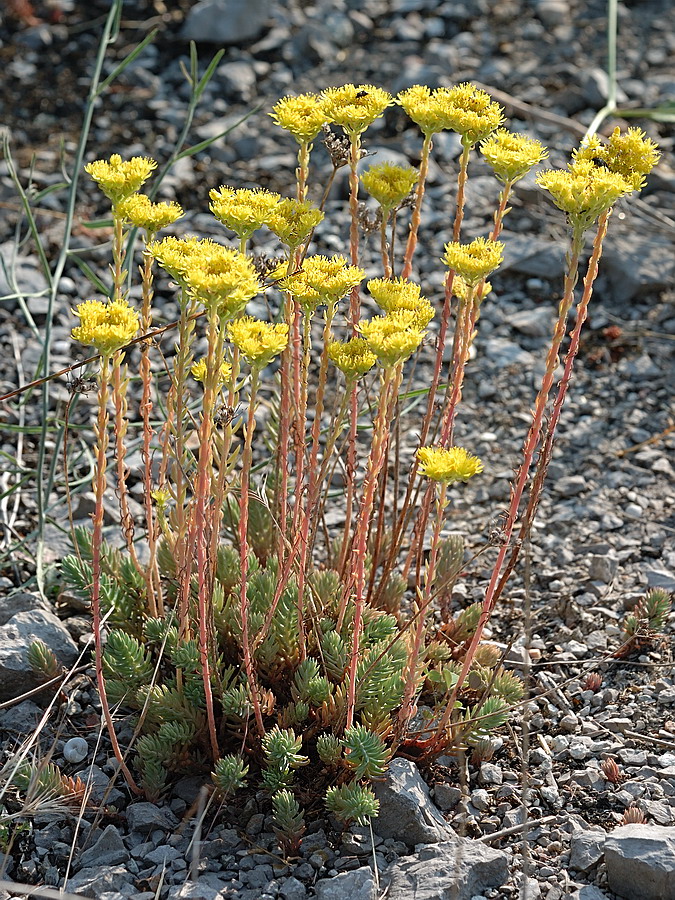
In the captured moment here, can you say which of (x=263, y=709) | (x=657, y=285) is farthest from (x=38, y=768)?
(x=657, y=285)

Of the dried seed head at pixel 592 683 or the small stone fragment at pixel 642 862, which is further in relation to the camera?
the dried seed head at pixel 592 683

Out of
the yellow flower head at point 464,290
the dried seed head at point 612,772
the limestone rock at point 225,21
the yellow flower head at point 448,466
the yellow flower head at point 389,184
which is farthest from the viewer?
the limestone rock at point 225,21

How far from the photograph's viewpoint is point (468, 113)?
205 cm

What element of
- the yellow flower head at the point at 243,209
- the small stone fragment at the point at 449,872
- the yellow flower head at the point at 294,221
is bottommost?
the small stone fragment at the point at 449,872

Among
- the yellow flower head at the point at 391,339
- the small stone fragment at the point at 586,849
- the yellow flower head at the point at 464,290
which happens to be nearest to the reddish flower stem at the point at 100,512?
the yellow flower head at the point at 391,339

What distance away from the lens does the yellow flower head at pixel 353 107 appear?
2084 millimetres

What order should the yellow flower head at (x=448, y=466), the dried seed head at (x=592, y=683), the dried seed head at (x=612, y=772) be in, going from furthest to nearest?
the dried seed head at (x=592, y=683), the dried seed head at (x=612, y=772), the yellow flower head at (x=448, y=466)

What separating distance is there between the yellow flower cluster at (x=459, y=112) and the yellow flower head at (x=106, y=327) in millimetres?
723

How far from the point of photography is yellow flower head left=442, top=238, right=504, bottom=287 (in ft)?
6.40

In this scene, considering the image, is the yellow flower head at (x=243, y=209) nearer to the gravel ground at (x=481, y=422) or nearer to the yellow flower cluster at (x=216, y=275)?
the yellow flower cluster at (x=216, y=275)

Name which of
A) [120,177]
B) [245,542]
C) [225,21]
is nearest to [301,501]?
[245,542]

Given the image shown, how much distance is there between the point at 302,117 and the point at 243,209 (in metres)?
0.31

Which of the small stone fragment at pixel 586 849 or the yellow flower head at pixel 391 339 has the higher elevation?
the yellow flower head at pixel 391 339

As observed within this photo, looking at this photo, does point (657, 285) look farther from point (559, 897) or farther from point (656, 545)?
point (559, 897)
